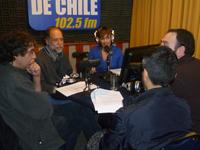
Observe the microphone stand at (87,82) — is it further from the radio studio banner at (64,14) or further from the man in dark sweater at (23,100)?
the radio studio banner at (64,14)

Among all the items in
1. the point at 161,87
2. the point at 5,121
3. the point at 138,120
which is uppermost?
the point at 161,87

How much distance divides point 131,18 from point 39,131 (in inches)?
108

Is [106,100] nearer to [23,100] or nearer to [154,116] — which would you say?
[23,100]

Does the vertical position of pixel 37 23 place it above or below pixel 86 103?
above

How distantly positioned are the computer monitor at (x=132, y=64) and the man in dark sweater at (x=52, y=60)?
69cm

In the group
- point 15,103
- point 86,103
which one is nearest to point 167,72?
point 86,103

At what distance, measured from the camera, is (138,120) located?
1.33m

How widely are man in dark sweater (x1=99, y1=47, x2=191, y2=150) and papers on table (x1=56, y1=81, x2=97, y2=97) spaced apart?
823 mm

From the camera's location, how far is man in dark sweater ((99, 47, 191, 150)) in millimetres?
1338

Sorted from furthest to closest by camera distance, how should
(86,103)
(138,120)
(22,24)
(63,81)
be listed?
(22,24) → (63,81) → (86,103) → (138,120)

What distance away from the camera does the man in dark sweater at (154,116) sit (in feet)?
4.39

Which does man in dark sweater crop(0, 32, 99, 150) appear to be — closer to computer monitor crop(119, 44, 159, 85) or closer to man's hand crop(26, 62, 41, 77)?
man's hand crop(26, 62, 41, 77)

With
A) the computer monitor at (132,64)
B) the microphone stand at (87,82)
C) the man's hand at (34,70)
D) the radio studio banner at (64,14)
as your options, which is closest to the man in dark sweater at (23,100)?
the man's hand at (34,70)

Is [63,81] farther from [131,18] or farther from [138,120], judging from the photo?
[131,18]
